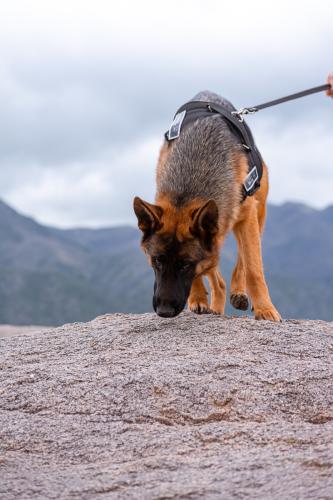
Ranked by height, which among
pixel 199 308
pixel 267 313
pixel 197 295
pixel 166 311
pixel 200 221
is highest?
pixel 200 221

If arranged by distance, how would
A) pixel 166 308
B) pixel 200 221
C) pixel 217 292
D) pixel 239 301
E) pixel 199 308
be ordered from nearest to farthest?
pixel 166 308 → pixel 200 221 → pixel 199 308 → pixel 239 301 → pixel 217 292

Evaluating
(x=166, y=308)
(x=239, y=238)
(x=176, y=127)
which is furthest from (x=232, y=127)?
(x=166, y=308)

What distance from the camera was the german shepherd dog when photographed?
27.1 feet

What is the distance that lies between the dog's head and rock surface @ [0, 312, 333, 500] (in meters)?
0.46

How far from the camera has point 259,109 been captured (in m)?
10.6

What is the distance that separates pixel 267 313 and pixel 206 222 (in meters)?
1.57

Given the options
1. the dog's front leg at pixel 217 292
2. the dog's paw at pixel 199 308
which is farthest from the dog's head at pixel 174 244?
the dog's front leg at pixel 217 292

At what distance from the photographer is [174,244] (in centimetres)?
825

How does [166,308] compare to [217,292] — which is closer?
[166,308]

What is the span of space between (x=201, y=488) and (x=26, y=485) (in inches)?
48.7

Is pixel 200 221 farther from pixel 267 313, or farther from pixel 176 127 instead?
pixel 176 127

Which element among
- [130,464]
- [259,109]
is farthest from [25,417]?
[259,109]

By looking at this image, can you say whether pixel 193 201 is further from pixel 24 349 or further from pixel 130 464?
pixel 130 464

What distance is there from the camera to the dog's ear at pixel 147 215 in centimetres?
820
